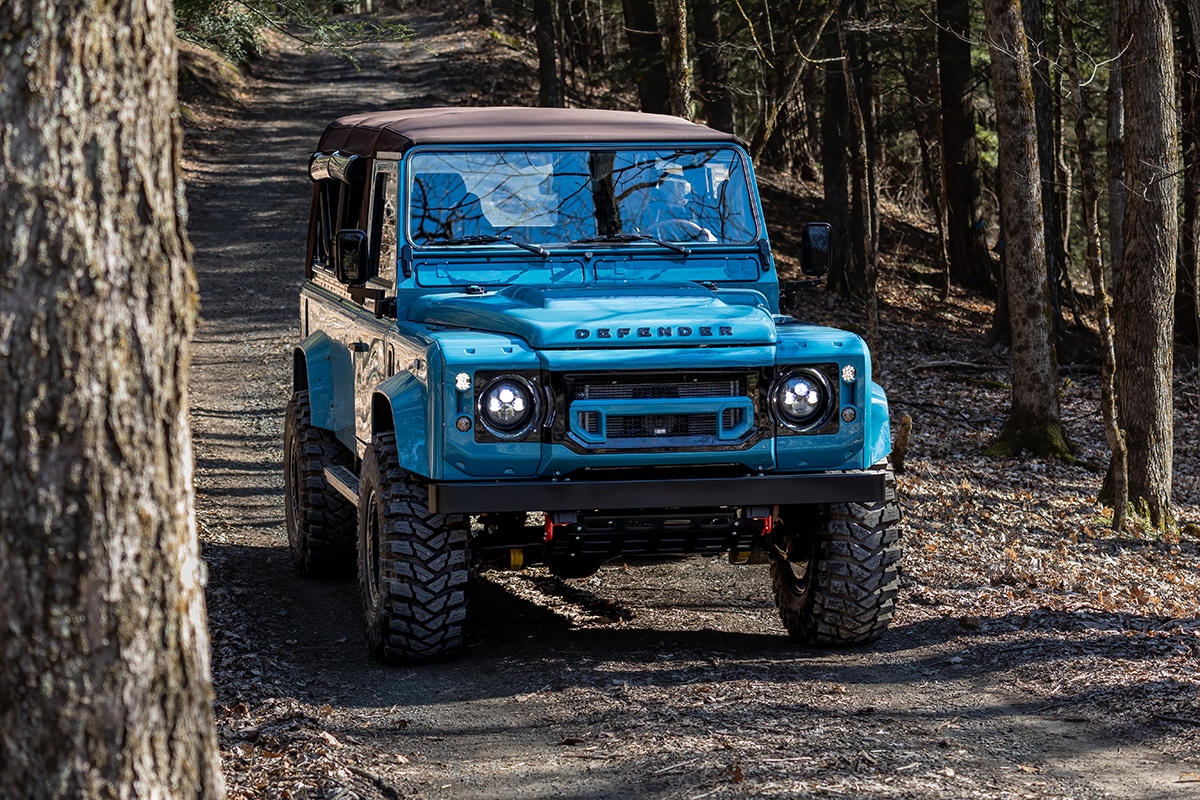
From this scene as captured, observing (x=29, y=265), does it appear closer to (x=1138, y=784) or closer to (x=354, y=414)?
(x=1138, y=784)

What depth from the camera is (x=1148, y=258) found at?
12.1 m

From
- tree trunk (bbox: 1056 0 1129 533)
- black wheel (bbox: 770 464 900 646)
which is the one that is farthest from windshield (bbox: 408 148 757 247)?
tree trunk (bbox: 1056 0 1129 533)

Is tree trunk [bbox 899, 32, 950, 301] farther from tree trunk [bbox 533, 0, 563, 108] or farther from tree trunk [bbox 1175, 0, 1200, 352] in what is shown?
tree trunk [bbox 533, 0, 563, 108]

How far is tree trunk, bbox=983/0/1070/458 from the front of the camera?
12.3 metres

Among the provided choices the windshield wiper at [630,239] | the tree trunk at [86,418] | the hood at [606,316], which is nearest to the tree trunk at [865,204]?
the windshield wiper at [630,239]

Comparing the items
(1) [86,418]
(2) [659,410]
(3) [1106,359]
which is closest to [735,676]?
(2) [659,410]

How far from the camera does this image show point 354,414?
763cm

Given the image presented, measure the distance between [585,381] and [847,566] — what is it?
154 centimetres

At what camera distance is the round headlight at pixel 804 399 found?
20.0 ft

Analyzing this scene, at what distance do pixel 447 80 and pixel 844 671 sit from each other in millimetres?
34126

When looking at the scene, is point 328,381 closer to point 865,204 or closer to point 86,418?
point 86,418

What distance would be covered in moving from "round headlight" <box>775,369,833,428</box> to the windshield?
1.45 m

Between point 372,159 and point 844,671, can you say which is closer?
point 844,671

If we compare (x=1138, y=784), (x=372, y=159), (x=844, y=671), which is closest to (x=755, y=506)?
(x=844, y=671)
